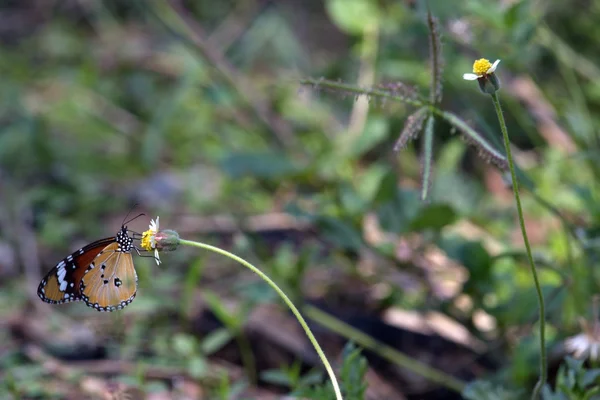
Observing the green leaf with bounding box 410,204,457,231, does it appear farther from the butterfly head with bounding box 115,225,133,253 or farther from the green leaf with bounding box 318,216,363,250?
the butterfly head with bounding box 115,225,133,253

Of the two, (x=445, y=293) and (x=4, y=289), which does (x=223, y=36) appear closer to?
(x=4, y=289)

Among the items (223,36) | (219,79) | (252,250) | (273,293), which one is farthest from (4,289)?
(223,36)

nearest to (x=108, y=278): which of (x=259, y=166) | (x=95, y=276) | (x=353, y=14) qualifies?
(x=95, y=276)

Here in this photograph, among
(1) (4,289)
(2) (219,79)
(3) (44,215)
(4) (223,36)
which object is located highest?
(4) (223,36)

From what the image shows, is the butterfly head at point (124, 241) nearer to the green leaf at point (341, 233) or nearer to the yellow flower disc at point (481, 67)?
the green leaf at point (341, 233)

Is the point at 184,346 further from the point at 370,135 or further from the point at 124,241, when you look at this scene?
the point at 370,135
